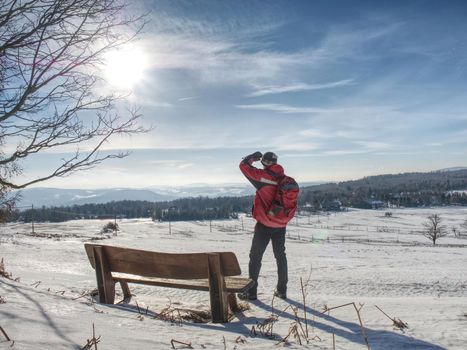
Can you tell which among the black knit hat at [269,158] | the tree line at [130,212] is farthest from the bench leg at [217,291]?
the tree line at [130,212]

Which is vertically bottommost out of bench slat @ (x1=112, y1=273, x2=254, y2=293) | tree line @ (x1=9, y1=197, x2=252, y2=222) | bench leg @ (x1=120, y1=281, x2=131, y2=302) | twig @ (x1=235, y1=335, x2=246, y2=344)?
tree line @ (x1=9, y1=197, x2=252, y2=222)

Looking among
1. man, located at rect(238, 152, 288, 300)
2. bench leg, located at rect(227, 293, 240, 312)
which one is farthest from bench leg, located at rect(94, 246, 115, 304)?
man, located at rect(238, 152, 288, 300)

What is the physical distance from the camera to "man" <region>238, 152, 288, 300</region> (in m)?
5.36

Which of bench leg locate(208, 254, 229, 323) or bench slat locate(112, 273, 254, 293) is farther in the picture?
bench slat locate(112, 273, 254, 293)

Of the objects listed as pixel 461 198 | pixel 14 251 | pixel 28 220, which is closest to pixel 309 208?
pixel 461 198

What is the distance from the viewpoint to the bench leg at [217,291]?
4113 millimetres

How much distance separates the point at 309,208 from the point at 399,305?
601ft

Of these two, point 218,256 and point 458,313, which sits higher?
point 218,256

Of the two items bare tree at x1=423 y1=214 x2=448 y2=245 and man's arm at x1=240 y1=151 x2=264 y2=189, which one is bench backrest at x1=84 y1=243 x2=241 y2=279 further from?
bare tree at x1=423 y1=214 x2=448 y2=245

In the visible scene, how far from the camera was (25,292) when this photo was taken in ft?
14.2

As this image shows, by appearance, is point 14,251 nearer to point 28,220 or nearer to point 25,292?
point 25,292

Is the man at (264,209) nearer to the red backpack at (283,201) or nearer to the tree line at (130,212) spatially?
the red backpack at (283,201)

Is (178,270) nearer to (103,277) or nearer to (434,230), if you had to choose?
(103,277)

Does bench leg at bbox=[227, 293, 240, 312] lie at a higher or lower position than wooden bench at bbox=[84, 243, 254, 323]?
lower
